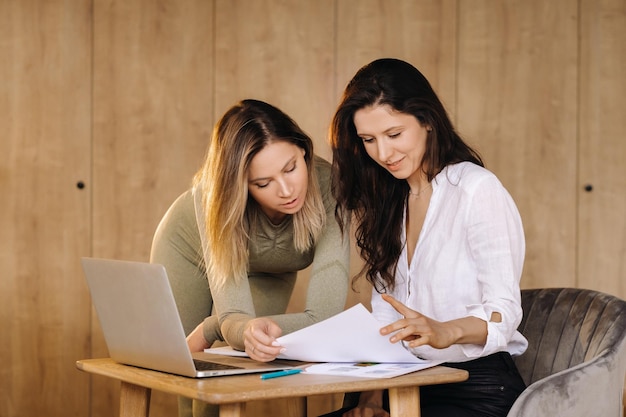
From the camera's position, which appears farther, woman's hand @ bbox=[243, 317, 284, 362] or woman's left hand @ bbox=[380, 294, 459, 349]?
woman's hand @ bbox=[243, 317, 284, 362]

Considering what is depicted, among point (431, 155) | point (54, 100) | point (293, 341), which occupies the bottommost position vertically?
point (293, 341)

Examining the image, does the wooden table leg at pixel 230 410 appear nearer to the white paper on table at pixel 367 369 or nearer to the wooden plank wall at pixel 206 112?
the white paper on table at pixel 367 369

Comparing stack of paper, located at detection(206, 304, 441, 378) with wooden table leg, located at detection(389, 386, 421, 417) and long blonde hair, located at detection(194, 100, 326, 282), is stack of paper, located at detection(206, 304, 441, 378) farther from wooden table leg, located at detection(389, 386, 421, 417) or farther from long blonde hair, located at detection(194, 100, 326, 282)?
long blonde hair, located at detection(194, 100, 326, 282)

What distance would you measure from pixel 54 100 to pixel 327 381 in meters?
2.65

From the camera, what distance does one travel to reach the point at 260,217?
242 centimetres

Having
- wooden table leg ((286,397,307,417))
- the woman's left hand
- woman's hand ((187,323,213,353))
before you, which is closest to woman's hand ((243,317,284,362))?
the woman's left hand

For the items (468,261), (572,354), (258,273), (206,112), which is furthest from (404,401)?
(206,112)

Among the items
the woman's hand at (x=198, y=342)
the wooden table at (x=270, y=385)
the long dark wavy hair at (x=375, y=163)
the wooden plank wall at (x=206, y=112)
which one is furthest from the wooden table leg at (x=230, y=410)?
the wooden plank wall at (x=206, y=112)

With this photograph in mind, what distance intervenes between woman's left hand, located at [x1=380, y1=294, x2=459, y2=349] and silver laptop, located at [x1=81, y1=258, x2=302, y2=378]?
25cm

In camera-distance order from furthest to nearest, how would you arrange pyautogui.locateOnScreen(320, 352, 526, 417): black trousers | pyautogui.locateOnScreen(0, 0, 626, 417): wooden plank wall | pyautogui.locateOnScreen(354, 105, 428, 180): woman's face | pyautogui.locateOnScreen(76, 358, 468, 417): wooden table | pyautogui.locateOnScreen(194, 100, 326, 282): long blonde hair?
1. pyautogui.locateOnScreen(0, 0, 626, 417): wooden plank wall
2. pyautogui.locateOnScreen(194, 100, 326, 282): long blonde hair
3. pyautogui.locateOnScreen(354, 105, 428, 180): woman's face
4. pyautogui.locateOnScreen(320, 352, 526, 417): black trousers
5. pyautogui.locateOnScreen(76, 358, 468, 417): wooden table

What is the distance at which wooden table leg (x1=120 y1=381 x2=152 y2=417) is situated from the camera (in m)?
1.90

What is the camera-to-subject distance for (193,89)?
Result: 398 centimetres

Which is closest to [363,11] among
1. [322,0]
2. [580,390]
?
[322,0]

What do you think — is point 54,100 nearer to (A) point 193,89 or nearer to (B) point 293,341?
(A) point 193,89
